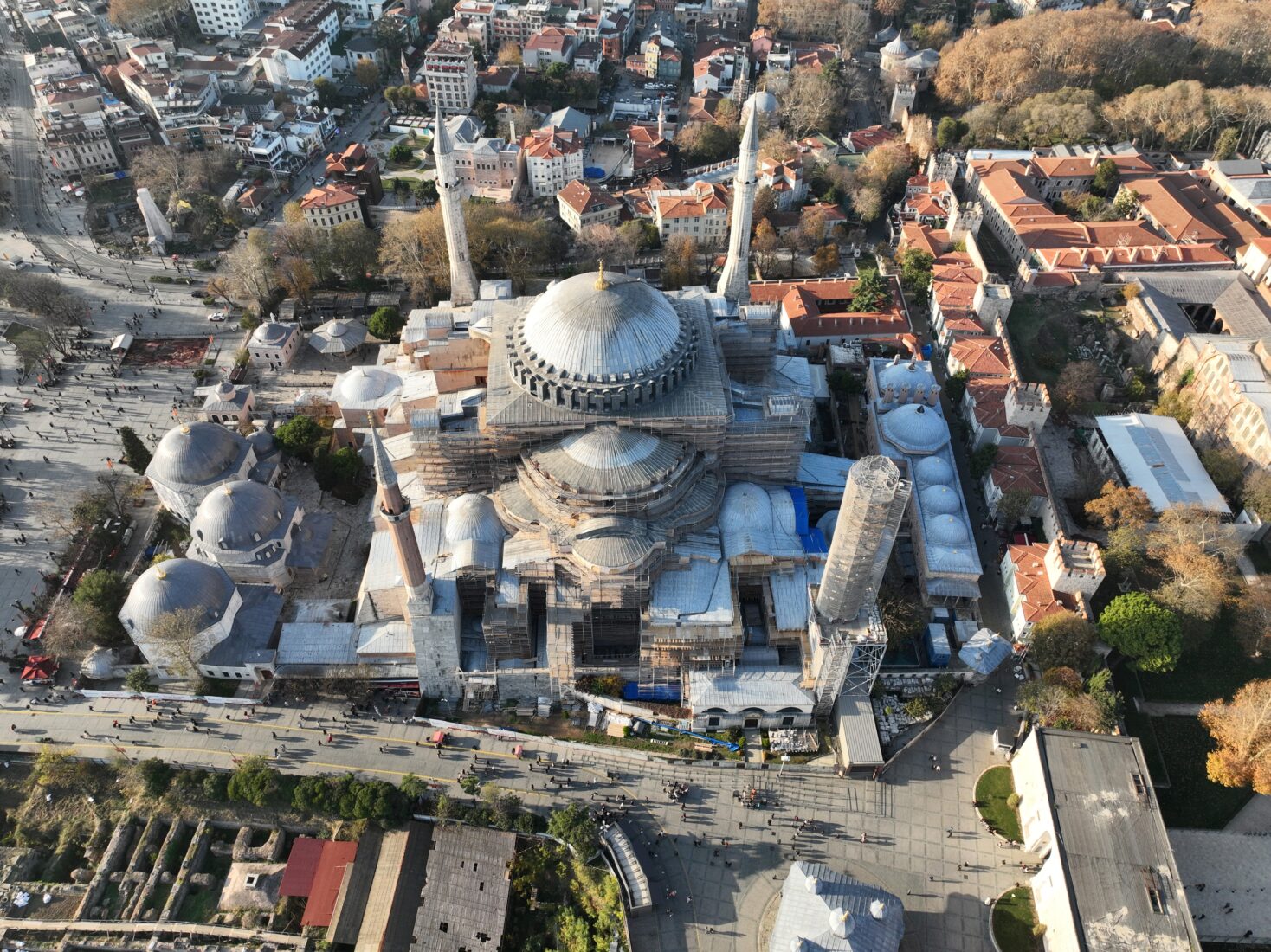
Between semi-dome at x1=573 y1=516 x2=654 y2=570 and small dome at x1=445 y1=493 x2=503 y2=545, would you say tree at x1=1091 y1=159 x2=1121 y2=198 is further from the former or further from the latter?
small dome at x1=445 y1=493 x2=503 y2=545

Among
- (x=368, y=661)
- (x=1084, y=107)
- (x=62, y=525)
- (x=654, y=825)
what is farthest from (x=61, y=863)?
(x=1084, y=107)

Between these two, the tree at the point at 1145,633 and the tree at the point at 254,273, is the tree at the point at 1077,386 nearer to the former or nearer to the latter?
the tree at the point at 1145,633

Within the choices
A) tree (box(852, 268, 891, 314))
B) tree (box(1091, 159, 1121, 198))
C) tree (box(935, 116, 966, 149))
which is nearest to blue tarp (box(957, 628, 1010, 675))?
tree (box(852, 268, 891, 314))

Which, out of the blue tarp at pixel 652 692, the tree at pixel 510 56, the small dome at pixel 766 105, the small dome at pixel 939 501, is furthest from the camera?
the tree at pixel 510 56

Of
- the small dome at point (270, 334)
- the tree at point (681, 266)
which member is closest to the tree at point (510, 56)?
the tree at point (681, 266)

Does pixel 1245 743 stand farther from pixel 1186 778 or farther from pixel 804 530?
pixel 804 530

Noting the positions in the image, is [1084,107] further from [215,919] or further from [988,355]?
[215,919]
